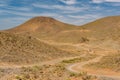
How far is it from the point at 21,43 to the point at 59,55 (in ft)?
39.8

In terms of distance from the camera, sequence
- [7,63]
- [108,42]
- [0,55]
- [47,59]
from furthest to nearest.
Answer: [108,42], [47,59], [0,55], [7,63]

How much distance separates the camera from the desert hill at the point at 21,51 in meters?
66.0

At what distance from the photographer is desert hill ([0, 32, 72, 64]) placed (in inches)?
2597

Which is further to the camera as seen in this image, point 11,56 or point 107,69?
point 11,56

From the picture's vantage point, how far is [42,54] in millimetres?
79500

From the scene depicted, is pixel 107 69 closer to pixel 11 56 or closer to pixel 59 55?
pixel 11 56

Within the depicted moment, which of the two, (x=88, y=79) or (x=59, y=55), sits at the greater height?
(x=88, y=79)

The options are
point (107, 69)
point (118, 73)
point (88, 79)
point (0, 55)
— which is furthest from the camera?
point (0, 55)

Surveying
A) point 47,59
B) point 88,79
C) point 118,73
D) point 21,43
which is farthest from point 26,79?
point 21,43

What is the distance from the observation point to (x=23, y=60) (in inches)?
2623

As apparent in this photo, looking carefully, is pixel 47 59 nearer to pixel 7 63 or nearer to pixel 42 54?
pixel 42 54

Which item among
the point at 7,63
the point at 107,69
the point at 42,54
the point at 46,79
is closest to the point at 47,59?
the point at 42,54

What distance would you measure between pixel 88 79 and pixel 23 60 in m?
35.4

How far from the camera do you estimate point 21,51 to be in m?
74.8
